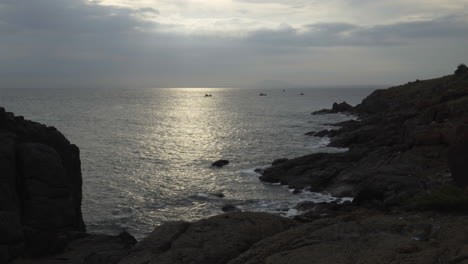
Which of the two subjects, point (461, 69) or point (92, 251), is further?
point (461, 69)

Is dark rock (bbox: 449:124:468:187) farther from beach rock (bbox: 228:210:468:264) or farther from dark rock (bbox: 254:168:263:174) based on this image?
dark rock (bbox: 254:168:263:174)

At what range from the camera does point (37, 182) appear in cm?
2072

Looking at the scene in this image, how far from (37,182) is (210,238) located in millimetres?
13577

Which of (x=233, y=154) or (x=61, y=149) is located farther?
(x=233, y=154)

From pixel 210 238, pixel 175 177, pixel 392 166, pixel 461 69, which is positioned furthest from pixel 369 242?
pixel 461 69

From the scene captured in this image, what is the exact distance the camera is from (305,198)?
3228cm

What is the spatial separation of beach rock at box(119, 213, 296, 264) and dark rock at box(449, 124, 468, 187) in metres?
11.3

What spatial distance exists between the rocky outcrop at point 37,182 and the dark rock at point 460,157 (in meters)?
19.6

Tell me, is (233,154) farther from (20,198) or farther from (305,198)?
(20,198)

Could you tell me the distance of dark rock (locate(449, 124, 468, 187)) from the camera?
18.6 metres

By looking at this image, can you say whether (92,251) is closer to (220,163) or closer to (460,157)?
(460,157)

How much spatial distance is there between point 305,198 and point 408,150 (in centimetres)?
1082

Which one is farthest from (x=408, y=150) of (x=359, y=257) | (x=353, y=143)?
(x=359, y=257)

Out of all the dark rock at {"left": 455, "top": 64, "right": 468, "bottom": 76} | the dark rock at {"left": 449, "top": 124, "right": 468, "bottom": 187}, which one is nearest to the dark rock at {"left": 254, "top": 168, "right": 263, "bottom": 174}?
the dark rock at {"left": 449, "top": 124, "right": 468, "bottom": 187}
